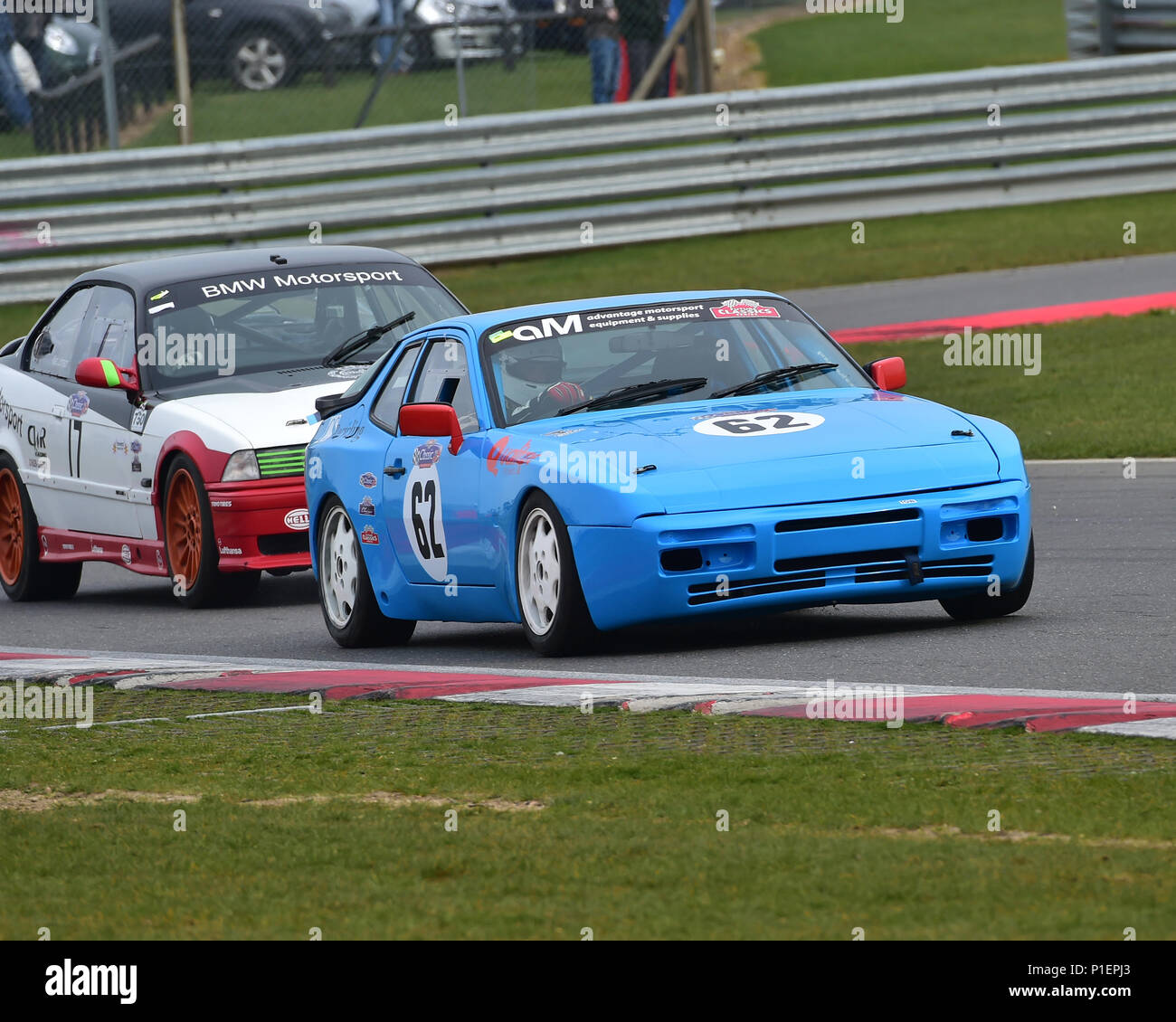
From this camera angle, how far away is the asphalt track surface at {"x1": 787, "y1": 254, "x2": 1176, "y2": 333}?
778 inches

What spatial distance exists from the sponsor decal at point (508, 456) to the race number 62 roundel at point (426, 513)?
1.44 feet

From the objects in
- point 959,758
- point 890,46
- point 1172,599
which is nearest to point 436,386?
point 1172,599

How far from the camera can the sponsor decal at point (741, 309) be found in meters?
9.83

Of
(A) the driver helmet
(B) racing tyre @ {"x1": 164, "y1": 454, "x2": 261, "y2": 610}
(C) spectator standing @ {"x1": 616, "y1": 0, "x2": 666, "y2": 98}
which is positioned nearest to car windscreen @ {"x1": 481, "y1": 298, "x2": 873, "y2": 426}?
(A) the driver helmet

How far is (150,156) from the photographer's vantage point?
22.2 meters

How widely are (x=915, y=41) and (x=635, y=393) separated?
113ft

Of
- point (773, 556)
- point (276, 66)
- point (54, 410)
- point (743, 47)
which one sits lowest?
point (773, 556)

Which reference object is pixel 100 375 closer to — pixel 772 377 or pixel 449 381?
pixel 449 381

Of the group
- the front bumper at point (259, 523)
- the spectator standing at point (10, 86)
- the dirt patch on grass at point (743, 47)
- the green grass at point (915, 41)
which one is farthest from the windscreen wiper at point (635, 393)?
the green grass at point (915, 41)

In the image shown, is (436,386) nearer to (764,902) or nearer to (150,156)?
(764,902)

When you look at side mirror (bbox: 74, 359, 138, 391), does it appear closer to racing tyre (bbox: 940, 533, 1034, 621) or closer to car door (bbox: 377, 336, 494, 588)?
car door (bbox: 377, 336, 494, 588)

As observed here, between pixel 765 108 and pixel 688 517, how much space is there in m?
15.5

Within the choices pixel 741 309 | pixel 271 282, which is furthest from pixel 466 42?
pixel 741 309

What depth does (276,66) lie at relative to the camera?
23078 mm
